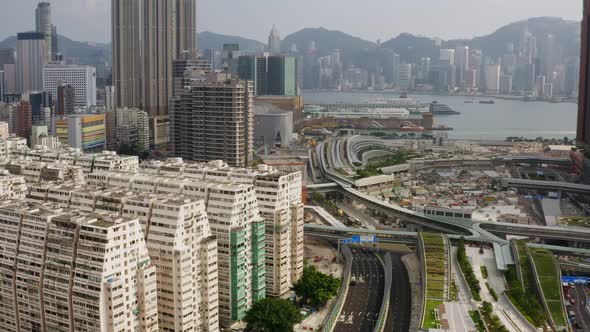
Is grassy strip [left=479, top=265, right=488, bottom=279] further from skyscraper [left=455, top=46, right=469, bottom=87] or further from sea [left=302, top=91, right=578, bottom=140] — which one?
skyscraper [left=455, top=46, right=469, bottom=87]

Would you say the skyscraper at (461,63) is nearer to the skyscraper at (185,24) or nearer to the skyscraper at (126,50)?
the skyscraper at (185,24)

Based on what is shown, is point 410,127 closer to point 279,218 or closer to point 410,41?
point 279,218

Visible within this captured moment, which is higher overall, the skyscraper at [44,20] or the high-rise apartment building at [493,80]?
the skyscraper at [44,20]

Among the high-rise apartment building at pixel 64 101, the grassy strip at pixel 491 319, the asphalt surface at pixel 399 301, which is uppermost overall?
the high-rise apartment building at pixel 64 101

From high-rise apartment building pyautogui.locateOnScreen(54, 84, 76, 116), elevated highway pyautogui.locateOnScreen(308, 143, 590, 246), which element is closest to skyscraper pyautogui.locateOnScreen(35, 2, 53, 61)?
high-rise apartment building pyautogui.locateOnScreen(54, 84, 76, 116)

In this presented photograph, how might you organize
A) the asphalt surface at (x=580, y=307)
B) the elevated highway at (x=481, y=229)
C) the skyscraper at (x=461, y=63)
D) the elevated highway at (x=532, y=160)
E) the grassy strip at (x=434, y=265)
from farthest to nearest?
1. the skyscraper at (x=461, y=63)
2. the elevated highway at (x=532, y=160)
3. the elevated highway at (x=481, y=229)
4. the grassy strip at (x=434, y=265)
5. the asphalt surface at (x=580, y=307)

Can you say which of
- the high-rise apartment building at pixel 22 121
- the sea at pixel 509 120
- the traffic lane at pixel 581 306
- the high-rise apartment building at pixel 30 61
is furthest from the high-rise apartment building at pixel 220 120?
the high-rise apartment building at pixel 30 61

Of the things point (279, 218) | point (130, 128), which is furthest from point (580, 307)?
point (130, 128)

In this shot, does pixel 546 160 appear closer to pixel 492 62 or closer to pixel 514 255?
pixel 514 255
